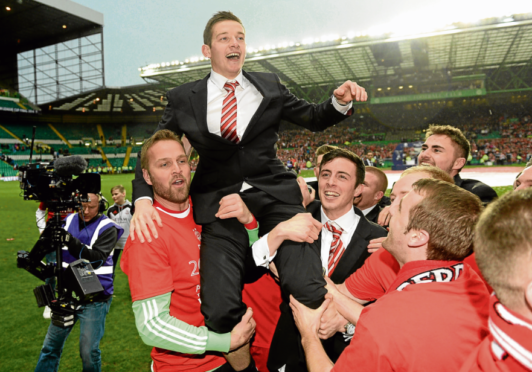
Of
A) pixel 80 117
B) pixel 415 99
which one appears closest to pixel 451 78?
pixel 415 99

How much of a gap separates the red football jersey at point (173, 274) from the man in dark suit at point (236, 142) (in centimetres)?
13

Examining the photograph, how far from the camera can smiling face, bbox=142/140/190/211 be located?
2314 millimetres

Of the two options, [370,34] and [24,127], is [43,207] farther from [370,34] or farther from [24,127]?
[24,127]

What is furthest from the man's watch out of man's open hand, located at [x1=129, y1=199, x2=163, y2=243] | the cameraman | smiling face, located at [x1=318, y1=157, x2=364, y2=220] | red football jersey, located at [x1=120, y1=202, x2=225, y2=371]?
the cameraman

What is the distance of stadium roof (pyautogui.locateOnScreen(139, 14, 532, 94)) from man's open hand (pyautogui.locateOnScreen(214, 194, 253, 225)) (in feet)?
99.7

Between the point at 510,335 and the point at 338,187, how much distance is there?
206cm

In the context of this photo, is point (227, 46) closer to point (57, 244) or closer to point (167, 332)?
point (167, 332)

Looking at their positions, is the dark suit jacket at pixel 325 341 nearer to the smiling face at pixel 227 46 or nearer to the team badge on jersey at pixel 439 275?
the team badge on jersey at pixel 439 275

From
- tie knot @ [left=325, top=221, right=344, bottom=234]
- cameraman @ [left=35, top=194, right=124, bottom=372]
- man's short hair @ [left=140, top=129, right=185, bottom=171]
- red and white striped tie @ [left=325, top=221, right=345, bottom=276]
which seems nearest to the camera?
man's short hair @ [left=140, top=129, right=185, bottom=171]

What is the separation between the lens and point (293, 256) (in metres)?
2.20

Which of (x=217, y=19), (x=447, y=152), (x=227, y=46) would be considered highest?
(x=217, y=19)

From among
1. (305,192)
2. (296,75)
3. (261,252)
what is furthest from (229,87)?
(296,75)

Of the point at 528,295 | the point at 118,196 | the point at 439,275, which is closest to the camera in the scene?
the point at 528,295

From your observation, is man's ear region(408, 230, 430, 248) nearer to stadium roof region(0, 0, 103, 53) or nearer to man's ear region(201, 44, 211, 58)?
man's ear region(201, 44, 211, 58)
